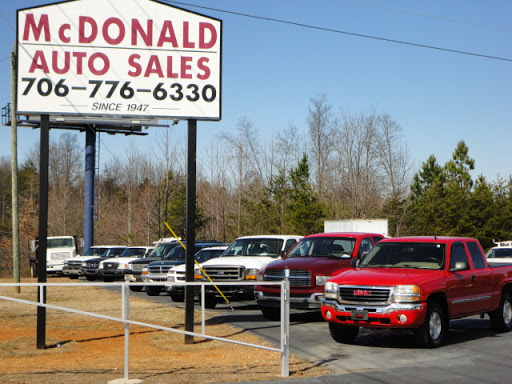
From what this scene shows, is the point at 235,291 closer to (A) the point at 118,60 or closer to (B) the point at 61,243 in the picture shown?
(A) the point at 118,60

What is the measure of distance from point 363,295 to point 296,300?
12.5 ft

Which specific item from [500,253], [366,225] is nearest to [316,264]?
[500,253]

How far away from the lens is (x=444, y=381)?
9.03 metres

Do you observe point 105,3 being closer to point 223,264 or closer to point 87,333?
point 87,333

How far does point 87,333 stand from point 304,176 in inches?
1696

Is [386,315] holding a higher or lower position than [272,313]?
higher

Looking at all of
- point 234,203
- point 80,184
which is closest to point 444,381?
point 234,203

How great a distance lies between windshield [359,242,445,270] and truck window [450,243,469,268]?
0.70 ft

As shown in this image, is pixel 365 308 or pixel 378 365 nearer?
pixel 378 365

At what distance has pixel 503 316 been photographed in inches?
558

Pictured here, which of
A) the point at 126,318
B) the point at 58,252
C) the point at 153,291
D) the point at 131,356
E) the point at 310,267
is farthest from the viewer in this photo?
the point at 58,252

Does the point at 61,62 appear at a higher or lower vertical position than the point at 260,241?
higher

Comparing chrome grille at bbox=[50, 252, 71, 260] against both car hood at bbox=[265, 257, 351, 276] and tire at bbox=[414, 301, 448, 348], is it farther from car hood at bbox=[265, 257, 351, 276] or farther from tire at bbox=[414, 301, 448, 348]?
tire at bbox=[414, 301, 448, 348]

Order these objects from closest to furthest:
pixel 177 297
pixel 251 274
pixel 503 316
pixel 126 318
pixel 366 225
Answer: pixel 126 318, pixel 503 316, pixel 251 274, pixel 177 297, pixel 366 225
